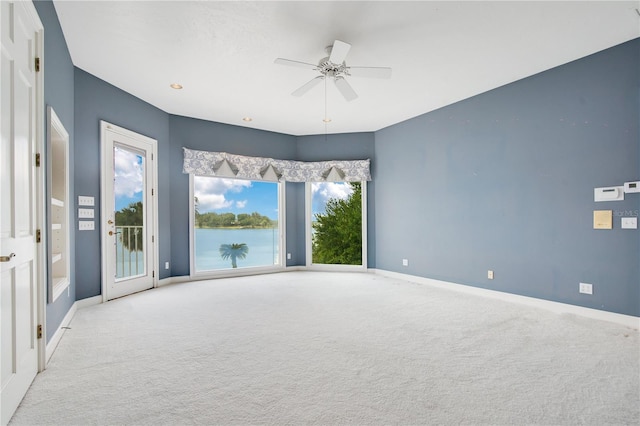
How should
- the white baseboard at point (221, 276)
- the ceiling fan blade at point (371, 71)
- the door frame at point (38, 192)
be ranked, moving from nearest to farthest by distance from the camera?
the door frame at point (38, 192)
the ceiling fan blade at point (371, 71)
the white baseboard at point (221, 276)

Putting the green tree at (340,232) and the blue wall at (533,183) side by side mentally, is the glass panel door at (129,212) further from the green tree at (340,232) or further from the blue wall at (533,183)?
the blue wall at (533,183)

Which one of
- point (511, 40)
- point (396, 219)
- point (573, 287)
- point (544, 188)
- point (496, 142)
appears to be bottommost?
point (573, 287)

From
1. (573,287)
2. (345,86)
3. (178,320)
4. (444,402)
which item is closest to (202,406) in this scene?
(444,402)

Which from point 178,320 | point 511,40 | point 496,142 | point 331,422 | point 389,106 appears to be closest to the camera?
point 331,422

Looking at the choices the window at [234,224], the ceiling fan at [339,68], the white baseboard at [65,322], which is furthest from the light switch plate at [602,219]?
the white baseboard at [65,322]

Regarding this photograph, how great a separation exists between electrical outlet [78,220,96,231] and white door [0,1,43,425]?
1977 millimetres

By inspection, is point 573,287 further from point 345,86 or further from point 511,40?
point 345,86

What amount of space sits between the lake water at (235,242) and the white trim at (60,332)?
83.3 inches

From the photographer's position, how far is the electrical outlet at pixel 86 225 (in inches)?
152

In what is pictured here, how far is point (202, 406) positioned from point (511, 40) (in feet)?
13.0

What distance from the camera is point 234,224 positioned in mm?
6145

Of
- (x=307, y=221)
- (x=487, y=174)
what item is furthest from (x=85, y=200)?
(x=487, y=174)

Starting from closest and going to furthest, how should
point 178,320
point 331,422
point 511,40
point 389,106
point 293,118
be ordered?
point 331,422
point 511,40
point 178,320
point 389,106
point 293,118

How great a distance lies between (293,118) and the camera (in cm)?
561
